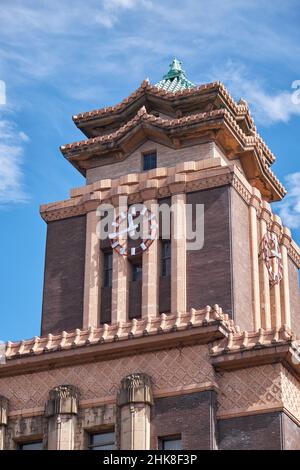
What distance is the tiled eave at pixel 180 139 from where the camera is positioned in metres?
62.5

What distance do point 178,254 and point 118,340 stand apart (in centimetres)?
882

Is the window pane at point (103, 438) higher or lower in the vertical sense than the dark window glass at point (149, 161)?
lower

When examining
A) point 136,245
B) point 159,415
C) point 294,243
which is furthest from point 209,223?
point 159,415

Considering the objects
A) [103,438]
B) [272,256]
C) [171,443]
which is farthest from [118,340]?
[272,256]

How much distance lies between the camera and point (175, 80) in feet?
223

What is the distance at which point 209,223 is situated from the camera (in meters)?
59.5

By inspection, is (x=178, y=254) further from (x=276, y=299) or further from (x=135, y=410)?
(x=135, y=410)

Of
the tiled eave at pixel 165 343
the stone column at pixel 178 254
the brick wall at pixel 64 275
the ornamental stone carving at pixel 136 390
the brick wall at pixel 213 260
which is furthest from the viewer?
the brick wall at pixel 64 275

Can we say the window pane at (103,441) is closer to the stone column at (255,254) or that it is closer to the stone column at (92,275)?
the stone column at (92,275)

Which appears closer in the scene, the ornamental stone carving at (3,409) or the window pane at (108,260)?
the ornamental stone carving at (3,409)

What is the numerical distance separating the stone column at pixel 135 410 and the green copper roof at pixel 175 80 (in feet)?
67.7

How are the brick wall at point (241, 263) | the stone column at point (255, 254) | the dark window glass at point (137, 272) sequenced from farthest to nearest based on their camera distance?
the dark window glass at point (137, 272), the stone column at point (255, 254), the brick wall at point (241, 263)

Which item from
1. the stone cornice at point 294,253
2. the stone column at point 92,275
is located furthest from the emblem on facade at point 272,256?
the stone column at point 92,275

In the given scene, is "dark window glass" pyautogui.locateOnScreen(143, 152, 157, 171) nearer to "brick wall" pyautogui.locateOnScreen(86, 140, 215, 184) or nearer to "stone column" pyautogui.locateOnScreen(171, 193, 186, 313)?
"brick wall" pyautogui.locateOnScreen(86, 140, 215, 184)
